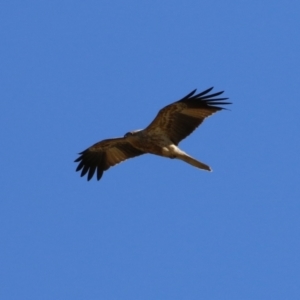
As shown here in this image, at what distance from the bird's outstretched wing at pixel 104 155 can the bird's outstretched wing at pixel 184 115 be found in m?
1.20

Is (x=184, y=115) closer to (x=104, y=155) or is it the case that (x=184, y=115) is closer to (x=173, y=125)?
(x=173, y=125)

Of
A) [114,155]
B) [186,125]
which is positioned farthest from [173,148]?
[114,155]

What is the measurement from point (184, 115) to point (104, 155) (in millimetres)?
2325

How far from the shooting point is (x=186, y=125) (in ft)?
56.9

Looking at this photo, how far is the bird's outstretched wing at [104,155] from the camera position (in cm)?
1838

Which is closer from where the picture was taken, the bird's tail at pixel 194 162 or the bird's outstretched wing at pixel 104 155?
the bird's tail at pixel 194 162

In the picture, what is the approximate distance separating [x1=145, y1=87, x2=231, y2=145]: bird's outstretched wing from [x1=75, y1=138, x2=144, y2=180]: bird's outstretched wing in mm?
1196

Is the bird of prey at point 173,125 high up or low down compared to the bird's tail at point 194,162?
up

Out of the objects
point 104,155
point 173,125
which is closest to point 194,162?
point 173,125

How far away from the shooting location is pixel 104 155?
61.8 feet

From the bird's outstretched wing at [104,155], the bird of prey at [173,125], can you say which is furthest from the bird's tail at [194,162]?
the bird's outstretched wing at [104,155]

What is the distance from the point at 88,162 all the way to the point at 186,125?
269cm

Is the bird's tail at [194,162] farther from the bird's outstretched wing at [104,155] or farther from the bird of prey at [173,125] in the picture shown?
the bird's outstretched wing at [104,155]

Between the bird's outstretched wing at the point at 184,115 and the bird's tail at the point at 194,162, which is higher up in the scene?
the bird's outstretched wing at the point at 184,115
